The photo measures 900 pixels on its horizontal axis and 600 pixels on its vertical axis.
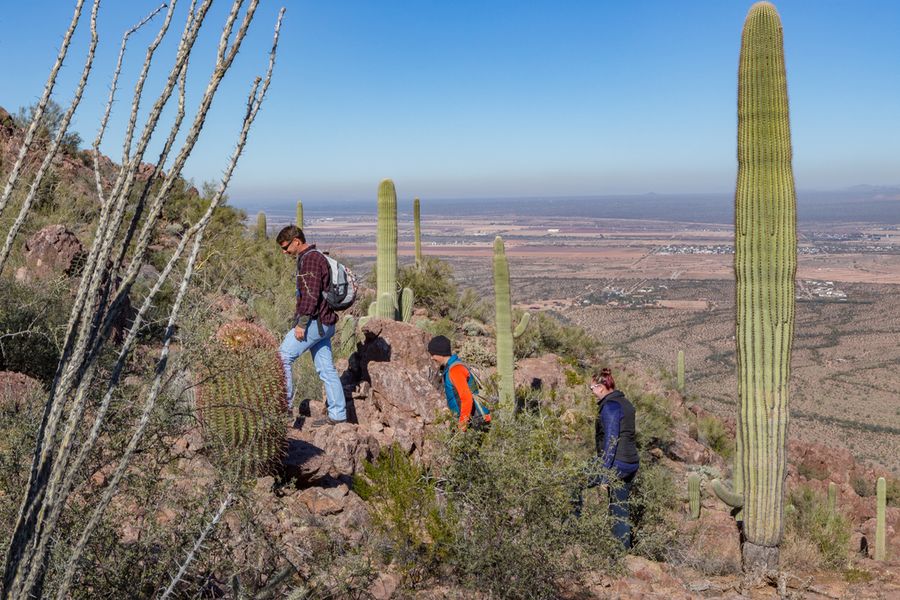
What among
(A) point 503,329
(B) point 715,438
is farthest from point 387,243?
(B) point 715,438

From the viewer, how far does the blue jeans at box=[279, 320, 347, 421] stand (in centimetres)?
577

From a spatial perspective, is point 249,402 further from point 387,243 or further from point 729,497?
point 387,243

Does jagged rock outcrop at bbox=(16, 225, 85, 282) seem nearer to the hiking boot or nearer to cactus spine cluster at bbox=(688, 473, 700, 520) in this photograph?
the hiking boot

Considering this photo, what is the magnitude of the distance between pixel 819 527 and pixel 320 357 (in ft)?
18.8

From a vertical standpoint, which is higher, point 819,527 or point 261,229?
point 261,229

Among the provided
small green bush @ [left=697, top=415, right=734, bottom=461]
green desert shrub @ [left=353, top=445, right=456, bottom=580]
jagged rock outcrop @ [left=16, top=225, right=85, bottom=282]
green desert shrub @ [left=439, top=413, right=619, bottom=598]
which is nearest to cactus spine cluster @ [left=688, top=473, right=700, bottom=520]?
green desert shrub @ [left=439, top=413, right=619, bottom=598]

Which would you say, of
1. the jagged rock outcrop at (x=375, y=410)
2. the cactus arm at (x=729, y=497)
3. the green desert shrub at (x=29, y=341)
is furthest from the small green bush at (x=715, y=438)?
the green desert shrub at (x=29, y=341)

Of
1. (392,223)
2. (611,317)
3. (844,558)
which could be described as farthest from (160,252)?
(611,317)

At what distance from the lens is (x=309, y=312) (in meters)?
5.66

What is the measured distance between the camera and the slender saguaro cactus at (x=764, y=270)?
20.1 feet

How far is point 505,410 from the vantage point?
4.57 meters

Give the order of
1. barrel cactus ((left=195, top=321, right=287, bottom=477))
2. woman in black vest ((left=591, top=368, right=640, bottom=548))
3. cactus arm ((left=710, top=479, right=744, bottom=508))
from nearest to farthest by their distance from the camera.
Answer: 1. barrel cactus ((left=195, top=321, right=287, bottom=477))
2. woman in black vest ((left=591, top=368, right=640, bottom=548))
3. cactus arm ((left=710, top=479, right=744, bottom=508))

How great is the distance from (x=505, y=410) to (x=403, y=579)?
1.17 meters

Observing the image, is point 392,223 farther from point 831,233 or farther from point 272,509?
point 831,233
